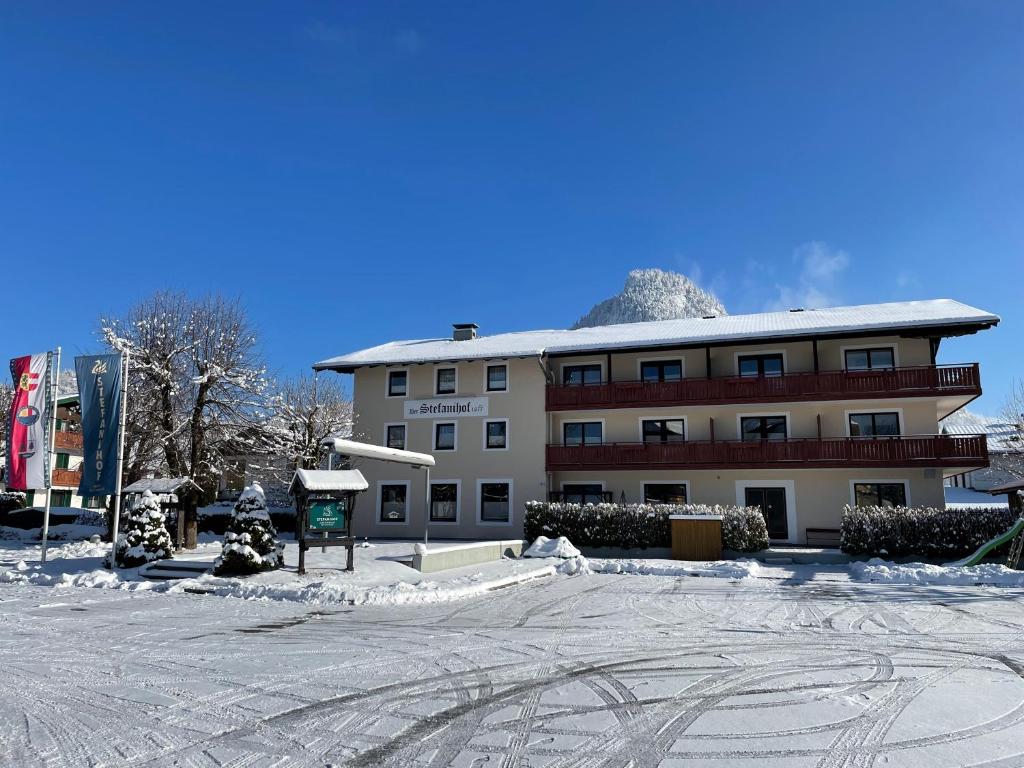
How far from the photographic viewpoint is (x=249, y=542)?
1561 centimetres

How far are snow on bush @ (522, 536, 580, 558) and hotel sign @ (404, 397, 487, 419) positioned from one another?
33.5ft

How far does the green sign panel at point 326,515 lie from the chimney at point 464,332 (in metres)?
20.2

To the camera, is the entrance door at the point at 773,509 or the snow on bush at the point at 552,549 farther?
the entrance door at the point at 773,509

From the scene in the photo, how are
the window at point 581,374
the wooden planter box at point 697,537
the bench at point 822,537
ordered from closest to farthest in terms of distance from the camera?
the wooden planter box at point 697,537 → the bench at point 822,537 → the window at point 581,374

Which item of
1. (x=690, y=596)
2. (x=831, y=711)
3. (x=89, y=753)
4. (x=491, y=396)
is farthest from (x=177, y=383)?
(x=831, y=711)

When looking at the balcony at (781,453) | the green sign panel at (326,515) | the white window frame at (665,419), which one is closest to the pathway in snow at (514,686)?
the green sign panel at (326,515)

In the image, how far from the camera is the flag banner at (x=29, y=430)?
1841cm

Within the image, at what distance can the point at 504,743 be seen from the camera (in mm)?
5043

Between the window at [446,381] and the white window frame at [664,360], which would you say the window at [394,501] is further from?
the white window frame at [664,360]

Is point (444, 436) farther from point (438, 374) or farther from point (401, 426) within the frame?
point (438, 374)

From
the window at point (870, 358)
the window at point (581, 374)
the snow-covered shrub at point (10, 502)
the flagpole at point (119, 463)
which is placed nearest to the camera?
the flagpole at point (119, 463)

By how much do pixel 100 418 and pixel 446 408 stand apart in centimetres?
1498

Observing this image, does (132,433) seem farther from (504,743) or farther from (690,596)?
(504,743)

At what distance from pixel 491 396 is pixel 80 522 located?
70.7 feet
